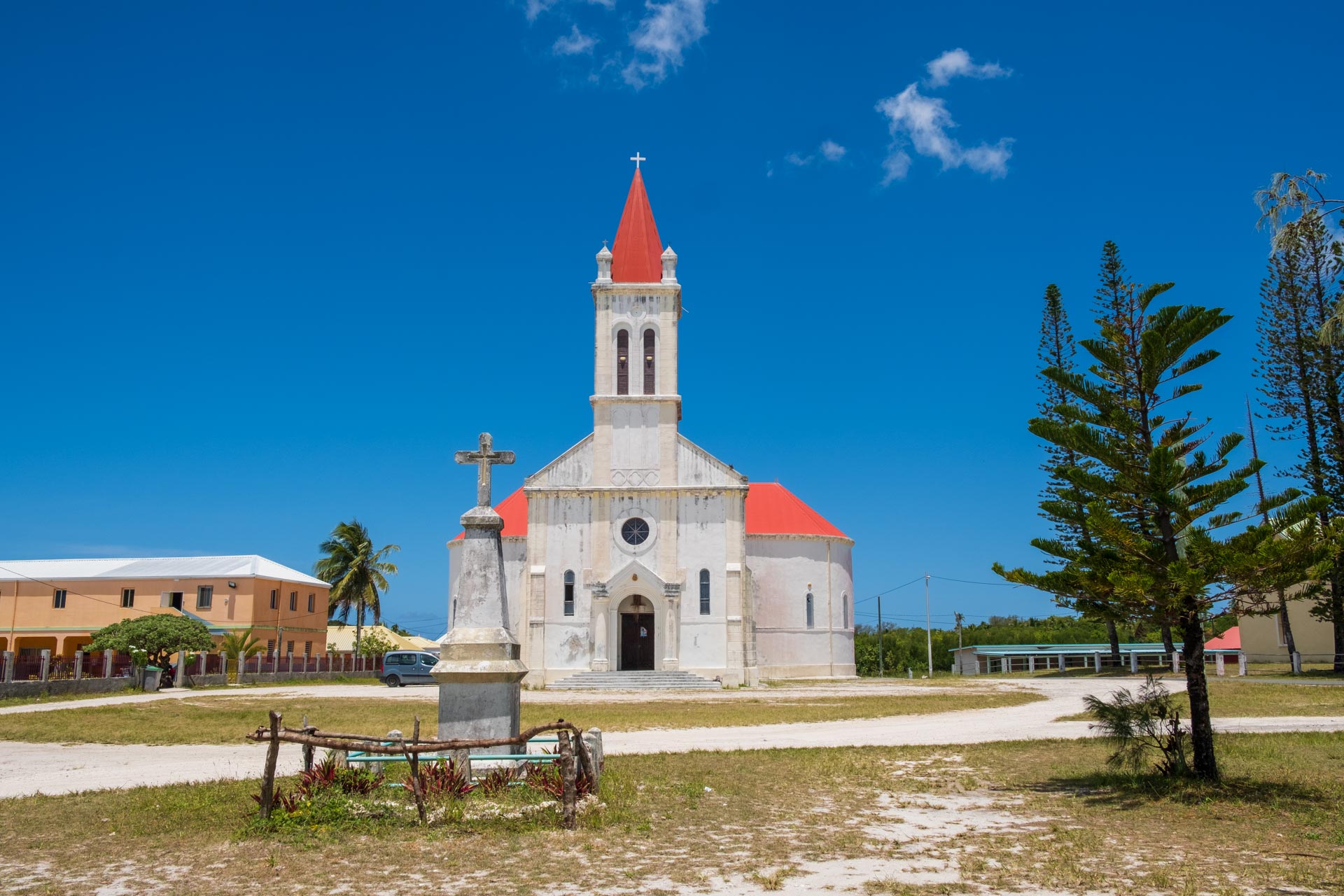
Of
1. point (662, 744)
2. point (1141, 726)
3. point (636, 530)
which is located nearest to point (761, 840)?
point (1141, 726)

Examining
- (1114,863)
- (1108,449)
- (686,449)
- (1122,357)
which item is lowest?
(1114,863)

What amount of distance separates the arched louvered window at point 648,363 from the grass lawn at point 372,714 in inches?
592

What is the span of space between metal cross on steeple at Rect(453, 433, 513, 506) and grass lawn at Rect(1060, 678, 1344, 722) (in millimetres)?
11351

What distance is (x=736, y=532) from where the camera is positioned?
39.6 metres

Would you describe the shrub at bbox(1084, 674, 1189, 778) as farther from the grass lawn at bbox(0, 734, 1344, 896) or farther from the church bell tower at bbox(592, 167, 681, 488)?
the church bell tower at bbox(592, 167, 681, 488)

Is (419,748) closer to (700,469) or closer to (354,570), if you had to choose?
(700,469)

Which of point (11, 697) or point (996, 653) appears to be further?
point (996, 653)

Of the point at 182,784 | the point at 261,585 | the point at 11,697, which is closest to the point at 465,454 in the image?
the point at 182,784

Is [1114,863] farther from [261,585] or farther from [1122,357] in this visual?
[261,585]

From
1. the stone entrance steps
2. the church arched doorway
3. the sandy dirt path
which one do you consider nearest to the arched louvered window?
the church arched doorway

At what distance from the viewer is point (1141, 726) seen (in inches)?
464

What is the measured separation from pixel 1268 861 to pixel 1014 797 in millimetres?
3362

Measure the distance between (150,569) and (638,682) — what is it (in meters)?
31.7

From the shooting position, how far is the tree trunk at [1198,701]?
37.3 feet
